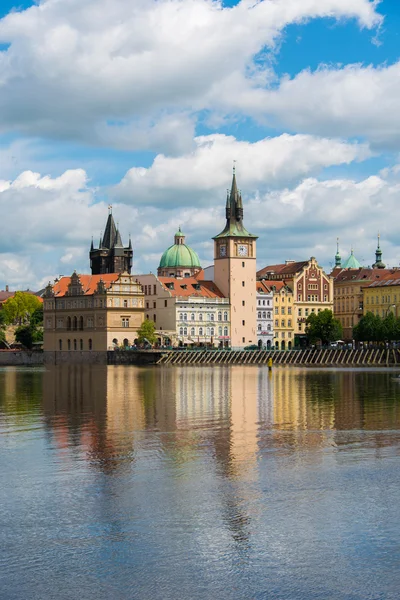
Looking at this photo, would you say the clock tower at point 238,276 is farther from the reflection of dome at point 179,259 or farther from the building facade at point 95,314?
the reflection of dome at point 179,259

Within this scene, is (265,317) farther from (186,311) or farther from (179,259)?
(179,259)

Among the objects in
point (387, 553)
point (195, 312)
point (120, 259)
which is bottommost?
point (387, 553)

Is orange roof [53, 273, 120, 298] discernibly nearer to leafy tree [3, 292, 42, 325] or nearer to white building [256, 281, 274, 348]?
leafy tree [3, 292, 42, 325]

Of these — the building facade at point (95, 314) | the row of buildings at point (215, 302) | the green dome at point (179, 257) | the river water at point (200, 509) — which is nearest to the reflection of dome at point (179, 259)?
the green dome at point (179, 257)

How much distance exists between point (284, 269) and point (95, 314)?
40.1 m

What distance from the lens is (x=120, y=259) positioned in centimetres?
19250

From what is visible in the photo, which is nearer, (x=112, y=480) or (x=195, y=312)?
(x=112, y=480)

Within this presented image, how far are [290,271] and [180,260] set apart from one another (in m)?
24.1

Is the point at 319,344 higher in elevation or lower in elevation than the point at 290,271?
lower

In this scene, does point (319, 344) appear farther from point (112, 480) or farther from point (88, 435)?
point (112, 480)

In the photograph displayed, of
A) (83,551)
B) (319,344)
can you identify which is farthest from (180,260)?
(83,551)

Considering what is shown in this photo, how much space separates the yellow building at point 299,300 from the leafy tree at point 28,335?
137ft

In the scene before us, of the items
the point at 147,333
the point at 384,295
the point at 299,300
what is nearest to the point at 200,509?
the point at 147,333

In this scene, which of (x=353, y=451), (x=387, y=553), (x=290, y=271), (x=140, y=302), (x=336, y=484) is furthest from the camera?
(x=290, y=271)
